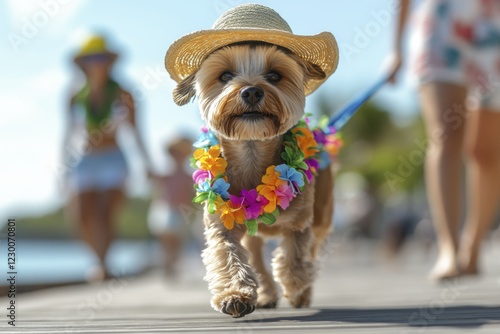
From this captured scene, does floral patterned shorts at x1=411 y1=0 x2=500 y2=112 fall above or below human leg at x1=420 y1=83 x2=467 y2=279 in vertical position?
above

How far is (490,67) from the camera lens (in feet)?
16.8

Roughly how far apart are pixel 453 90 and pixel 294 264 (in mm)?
2465

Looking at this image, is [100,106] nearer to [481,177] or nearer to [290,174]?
[481,177]

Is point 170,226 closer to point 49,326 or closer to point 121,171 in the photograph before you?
point 121,171

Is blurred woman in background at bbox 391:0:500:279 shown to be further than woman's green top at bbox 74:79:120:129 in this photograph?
No

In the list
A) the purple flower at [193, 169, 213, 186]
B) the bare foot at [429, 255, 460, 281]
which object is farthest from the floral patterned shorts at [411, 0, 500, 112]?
the purple flower at [193, 169, 213, 186]

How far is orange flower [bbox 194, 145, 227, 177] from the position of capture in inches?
124

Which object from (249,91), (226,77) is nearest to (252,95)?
(249,91)

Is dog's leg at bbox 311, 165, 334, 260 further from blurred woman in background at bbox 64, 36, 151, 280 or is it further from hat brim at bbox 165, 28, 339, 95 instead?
blurred woman in background at bbox 64, 36, 151, 280

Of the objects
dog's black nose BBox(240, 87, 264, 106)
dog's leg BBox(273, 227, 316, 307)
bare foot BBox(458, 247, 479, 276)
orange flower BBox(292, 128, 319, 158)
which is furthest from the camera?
bare foot BBox(458, 247, 479, 276)

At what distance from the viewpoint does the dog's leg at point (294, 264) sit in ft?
10.8

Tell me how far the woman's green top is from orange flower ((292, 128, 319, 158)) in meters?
3.76

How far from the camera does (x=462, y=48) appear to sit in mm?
5082

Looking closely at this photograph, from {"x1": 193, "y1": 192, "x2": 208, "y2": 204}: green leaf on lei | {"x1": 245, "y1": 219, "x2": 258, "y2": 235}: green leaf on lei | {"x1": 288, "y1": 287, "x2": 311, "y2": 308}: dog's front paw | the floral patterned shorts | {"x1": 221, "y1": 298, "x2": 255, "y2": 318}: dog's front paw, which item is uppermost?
the floral patterned shorts
